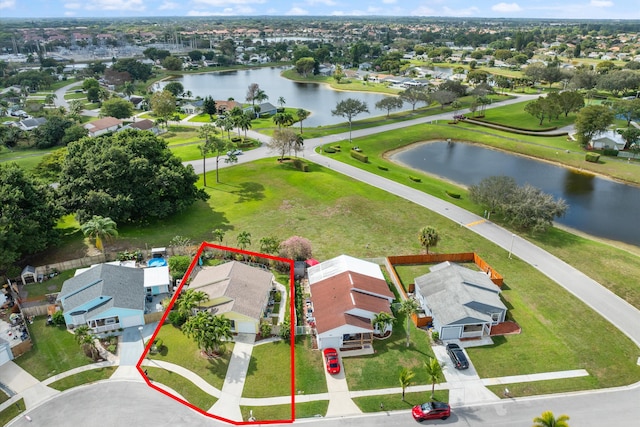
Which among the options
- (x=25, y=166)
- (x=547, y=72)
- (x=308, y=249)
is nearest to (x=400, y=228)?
(x=308, y=249)

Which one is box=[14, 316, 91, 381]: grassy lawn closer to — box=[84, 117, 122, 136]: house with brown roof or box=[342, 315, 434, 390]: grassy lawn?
box=[342, 315, 434, 390]: grassy lawn

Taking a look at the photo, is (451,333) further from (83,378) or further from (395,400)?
(83,378)

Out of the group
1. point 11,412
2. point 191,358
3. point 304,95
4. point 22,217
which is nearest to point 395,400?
point 191,358

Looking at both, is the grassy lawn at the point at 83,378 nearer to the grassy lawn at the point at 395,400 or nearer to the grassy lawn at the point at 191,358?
the grassy lawn at the point at 191,358

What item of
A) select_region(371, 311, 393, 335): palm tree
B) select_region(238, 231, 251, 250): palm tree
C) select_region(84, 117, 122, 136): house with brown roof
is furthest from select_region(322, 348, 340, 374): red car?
select_region(84, 117, 122, 136): house with brown roof

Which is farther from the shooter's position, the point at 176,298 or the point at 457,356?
the point at 176,298

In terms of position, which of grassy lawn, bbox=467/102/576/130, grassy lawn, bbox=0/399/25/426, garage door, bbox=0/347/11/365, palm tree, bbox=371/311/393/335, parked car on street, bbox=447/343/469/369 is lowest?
grassy lawn, bbox=0/399/25/426

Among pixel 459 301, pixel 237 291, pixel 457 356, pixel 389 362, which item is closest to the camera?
pixel 457 356
